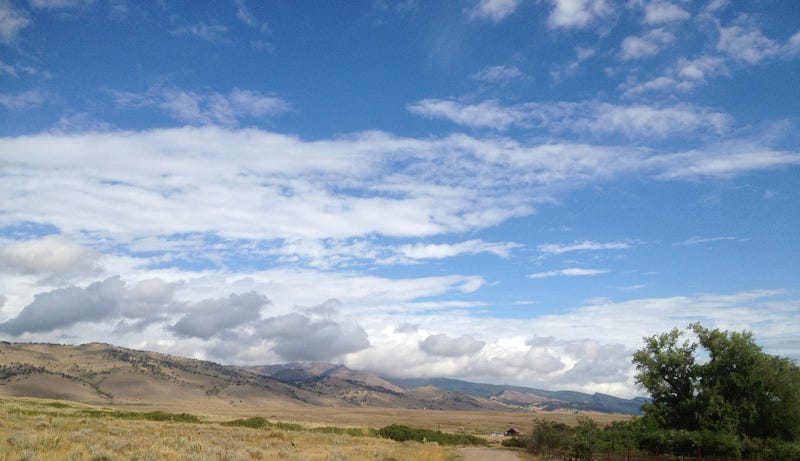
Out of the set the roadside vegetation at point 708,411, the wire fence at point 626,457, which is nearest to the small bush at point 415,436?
the roadside vegetation at point 708,411

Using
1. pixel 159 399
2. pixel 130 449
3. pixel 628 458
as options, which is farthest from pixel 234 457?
pixel 159 399

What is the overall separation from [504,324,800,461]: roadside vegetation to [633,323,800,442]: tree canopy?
2.6 inches

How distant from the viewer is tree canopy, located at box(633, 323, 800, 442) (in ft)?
135

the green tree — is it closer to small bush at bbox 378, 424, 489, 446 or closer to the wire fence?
the wire fence

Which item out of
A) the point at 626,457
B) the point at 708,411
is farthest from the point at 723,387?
the point at 626,457

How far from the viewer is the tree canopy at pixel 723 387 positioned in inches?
1625

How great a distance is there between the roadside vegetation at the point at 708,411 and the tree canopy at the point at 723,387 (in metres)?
0.07

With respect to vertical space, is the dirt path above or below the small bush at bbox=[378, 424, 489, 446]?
above

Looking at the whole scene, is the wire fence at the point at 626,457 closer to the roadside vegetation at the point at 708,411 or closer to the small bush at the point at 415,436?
the roadside vegetation at the point at 708,411

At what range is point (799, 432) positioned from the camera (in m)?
39.7

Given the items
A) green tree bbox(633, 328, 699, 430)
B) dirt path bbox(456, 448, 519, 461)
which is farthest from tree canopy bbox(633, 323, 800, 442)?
dirt path bbox(456, 448, 519, 461)

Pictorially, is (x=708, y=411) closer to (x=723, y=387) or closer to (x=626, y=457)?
(x=723, y=387)

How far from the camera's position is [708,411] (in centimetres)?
4419

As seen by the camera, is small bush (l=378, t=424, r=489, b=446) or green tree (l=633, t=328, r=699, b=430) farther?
small bush (l=378, t=424, r=489, b=446)
